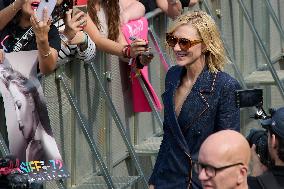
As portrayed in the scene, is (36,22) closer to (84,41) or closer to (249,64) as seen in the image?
(84,41)

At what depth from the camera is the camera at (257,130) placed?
6.30 m

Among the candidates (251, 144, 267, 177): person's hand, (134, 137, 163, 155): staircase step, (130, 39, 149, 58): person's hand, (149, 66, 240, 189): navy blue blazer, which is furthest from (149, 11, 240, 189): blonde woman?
(134, 137, 163, 155): staircase step

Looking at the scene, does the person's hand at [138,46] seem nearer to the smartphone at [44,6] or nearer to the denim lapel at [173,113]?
the denim lapel at [173,113]

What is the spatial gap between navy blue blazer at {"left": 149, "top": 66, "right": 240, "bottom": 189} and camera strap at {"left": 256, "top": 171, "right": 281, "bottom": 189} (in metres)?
1.13

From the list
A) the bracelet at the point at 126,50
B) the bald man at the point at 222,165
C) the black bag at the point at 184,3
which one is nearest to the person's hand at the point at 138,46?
the bracelet at the point at 126,50

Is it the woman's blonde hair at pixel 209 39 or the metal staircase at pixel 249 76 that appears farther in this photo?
the metal staircase at pixel 249 76

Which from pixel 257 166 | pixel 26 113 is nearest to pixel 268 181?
pixel 257 166

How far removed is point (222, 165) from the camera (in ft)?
18.5

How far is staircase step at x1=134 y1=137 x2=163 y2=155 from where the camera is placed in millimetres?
10000

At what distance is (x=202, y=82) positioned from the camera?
24.0ft

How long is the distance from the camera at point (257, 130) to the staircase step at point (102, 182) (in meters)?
2.04

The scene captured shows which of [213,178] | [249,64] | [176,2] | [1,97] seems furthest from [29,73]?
[249,64]

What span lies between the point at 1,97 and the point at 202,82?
1.31 metres

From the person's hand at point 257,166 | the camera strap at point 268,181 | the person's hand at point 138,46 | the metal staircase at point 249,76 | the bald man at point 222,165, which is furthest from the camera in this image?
the metal staircase at point 249,76
